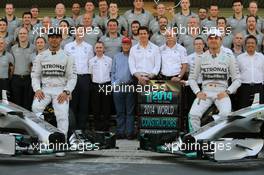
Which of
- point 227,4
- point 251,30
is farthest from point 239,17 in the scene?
point 227,4

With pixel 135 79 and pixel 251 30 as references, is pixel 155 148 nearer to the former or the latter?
pixel 135 79

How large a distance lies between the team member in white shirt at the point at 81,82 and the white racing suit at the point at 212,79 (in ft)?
8.17

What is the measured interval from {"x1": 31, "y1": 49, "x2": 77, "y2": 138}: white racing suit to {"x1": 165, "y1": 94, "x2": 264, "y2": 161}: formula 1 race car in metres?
2.20

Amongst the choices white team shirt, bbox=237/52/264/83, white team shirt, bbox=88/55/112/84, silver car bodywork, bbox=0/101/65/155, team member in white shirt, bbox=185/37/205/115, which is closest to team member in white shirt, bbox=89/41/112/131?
white team shirt, bbox=88/55/112/84

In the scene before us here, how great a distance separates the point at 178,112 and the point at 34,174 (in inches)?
166

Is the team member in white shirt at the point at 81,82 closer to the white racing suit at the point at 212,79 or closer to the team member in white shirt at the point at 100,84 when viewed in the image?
the team member in white shirt at the point at 100,84

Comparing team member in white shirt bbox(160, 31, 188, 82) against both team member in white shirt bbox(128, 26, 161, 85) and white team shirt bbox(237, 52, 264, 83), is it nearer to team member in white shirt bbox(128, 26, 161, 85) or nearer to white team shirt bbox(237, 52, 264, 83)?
team member in white shirt bbox(128, 26, 161, 85)

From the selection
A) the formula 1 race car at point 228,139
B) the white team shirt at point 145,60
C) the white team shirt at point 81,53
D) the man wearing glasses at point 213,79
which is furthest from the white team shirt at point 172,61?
the formula 1 race car at point 228,139

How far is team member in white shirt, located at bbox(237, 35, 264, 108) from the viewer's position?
10.3 meters

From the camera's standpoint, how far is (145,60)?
1073 cm

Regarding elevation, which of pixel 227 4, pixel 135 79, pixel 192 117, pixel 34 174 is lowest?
pixel 34 174

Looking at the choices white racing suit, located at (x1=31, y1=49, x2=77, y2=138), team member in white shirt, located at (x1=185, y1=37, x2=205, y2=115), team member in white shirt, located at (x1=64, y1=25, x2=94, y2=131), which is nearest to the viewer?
white racing suit, located at (x1=31, y1=49, x2=77, y2=138)

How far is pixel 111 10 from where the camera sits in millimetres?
12133

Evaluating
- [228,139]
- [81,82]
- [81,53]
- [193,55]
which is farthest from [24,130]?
[193,55]
